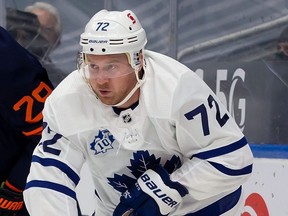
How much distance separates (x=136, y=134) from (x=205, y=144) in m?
0.21

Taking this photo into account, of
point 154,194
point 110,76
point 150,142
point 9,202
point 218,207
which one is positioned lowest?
point 9,202

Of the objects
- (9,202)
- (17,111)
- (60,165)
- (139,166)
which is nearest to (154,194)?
(139,166)

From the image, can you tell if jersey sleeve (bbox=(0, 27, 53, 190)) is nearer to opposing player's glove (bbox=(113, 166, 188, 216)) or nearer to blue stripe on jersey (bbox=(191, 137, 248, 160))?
opposing player's glove (bbox=(113, 166, 188, 216))

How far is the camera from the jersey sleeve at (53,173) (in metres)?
2.60

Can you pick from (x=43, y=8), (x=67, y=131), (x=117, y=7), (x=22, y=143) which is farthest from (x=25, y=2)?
(x=67, y=131)

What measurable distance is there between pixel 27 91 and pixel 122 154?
1.63 feet

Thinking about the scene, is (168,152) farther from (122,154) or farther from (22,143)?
(22,143)

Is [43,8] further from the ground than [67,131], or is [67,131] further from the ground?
[67,131]

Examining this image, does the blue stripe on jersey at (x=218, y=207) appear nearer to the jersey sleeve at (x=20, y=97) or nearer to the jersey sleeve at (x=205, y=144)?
the jersey sleeve at (x=205, y=144)

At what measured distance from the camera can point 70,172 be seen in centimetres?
265

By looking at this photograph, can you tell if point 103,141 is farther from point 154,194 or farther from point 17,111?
point 17,111

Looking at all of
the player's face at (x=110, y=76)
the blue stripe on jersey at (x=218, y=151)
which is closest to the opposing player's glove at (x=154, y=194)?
the blue stripe on jersey at (x=218, y=151)

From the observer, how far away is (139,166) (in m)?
2.71

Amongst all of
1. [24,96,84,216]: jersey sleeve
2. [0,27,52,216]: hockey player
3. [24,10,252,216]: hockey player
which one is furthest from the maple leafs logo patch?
[0,27,52,216]: hockey player
